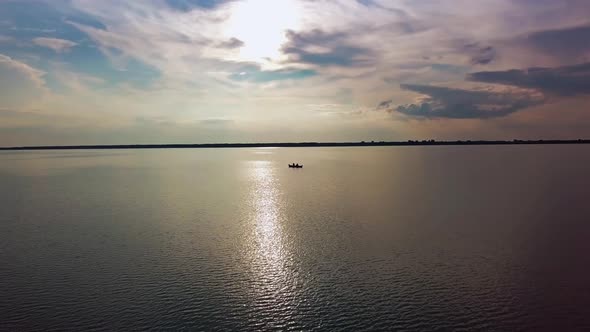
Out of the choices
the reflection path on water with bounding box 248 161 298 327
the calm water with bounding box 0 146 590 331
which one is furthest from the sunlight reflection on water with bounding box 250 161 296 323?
the calm water with bounding box 0 146 590 331

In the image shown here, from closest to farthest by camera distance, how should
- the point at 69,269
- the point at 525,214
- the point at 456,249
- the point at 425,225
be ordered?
the point at 69,269
the point at 456,249
the point at 425,225
the point at 525,214

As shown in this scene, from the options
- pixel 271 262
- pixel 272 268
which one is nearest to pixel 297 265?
pixel 272 268

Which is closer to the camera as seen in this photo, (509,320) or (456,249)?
(509,320)

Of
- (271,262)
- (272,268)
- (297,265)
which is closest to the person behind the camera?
(272,268)

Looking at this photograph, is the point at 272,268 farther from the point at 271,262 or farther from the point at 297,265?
the point at 297,265

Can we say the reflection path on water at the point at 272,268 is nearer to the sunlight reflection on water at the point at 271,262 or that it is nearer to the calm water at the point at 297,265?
the sunlight reflection on water at the point at 271,262

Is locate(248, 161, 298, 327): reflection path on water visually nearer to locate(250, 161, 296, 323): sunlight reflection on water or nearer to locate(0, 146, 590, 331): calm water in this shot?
locate(250, 161, 296, 323): sunlight reflection on water

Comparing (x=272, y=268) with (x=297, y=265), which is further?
(x=297, y=265)

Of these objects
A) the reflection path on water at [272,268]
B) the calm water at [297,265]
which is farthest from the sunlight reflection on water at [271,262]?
the calm water at [297,265]

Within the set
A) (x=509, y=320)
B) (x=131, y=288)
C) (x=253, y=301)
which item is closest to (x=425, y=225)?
(x=509, y=320)

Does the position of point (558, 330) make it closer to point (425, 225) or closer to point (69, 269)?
point (425, 225)

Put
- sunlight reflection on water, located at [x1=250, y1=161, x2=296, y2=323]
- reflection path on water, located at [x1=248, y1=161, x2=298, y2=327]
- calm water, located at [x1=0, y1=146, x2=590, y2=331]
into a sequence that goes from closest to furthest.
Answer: calm water, located at [x1=0, y1=146, x2=590, y2=331]
reflection path on water, located at [x1=248, y1=161, x2=298, y2=327]
sunlight reflection on water, located at [x1=250, y1=161, x2=296, y2=323]
